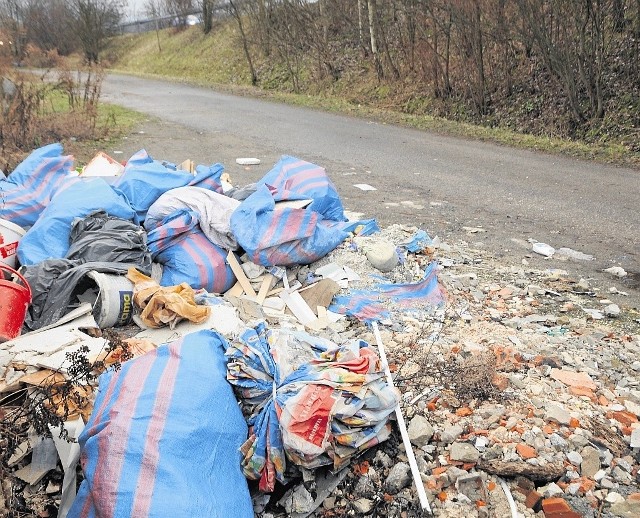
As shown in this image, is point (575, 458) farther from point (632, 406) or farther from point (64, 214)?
point (64, 214)

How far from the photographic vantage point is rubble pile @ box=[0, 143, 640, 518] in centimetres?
217

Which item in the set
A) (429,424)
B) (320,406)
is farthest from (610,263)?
(320,406)

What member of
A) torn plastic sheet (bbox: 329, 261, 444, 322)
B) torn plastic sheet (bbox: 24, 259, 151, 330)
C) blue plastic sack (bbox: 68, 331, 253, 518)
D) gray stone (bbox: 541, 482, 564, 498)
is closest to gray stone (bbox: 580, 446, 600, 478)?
gray stone (bbox: 541, 482, 564, 498)

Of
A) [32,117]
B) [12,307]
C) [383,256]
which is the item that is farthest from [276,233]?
[32,117]

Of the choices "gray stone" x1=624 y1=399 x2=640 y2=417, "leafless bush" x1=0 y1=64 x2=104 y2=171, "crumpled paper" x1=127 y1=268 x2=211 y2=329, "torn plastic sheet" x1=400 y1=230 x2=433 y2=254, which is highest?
"leafless bush" x1=0 y1=64 x2=104 y2=171

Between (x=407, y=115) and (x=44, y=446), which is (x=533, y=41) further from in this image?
(x=44, y=446)

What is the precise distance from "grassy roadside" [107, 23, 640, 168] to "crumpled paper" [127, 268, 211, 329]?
6.25 m

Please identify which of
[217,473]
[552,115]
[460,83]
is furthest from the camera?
[460,83]

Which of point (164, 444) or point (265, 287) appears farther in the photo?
point (265, 287)

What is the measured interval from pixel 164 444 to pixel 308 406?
0.57 metres

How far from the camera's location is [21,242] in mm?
4023

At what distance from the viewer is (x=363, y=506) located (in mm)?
2234

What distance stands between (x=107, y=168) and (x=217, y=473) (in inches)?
153

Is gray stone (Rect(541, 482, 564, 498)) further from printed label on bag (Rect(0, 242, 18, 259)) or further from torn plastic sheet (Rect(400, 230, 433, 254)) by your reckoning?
printed label on bag (Rect(0, 242, 18, 259))
